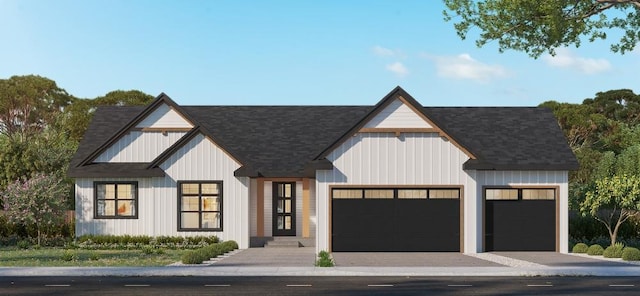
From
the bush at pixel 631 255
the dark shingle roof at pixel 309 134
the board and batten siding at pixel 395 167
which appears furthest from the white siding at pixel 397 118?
the bush at pixel 631 255

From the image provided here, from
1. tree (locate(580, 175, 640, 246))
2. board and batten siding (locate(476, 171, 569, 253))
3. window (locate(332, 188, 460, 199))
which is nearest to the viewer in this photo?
window (locate(332, 188, 460, 199))

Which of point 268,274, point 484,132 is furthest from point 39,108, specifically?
point 268,274

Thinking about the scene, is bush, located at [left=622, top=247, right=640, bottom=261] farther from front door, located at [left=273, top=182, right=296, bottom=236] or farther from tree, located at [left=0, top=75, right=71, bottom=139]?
tree, located at [left=0, top=75, right=71, bottom=139]

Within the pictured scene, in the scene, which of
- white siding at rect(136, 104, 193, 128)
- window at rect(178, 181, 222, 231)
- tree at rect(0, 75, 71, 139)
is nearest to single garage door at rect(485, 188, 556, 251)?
window at rect(178, 181, 222, 231)

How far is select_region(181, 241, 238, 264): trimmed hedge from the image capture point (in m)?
26.5

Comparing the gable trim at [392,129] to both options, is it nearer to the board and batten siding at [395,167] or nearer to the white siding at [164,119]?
the board and batten siding at [395,167]

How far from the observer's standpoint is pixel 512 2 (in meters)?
33.4

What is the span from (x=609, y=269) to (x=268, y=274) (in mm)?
9497

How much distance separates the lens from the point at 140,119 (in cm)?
3709

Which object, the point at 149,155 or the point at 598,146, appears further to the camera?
the point at 598,146

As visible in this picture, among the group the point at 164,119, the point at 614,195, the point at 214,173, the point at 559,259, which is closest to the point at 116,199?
the point at 164,119

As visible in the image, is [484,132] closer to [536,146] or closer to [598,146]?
[536,146]

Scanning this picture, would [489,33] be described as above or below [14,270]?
above

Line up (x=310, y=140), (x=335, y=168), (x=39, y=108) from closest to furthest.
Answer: (x=335, y=168), (x=310, y=140), (x=39, y=108)
